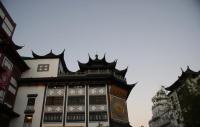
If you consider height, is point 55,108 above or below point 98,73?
below

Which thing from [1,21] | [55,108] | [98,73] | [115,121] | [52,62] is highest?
[1,21]

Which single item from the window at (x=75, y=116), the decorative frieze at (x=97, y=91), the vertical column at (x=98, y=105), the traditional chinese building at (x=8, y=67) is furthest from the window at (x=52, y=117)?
the decorative frieze at (x=97, y=91)

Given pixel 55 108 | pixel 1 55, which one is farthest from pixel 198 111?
pixel 1 55

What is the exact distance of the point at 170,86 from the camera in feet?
116

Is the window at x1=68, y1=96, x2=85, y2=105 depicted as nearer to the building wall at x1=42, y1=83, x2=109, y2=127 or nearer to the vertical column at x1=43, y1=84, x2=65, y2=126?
the building wall at x1=42, y1=83, x2=109, y2=127

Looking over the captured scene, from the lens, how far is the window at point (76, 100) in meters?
24.3

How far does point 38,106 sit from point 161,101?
51073 mm

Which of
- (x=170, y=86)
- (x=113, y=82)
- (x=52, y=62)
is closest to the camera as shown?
(x=113, y=82)

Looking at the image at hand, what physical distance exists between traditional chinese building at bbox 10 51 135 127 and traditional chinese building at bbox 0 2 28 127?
1.02 metres

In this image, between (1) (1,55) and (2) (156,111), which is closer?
(1) (1,55)

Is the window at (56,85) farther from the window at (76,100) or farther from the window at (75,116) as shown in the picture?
the window at (75,116)

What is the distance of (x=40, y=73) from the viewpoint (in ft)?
89.9

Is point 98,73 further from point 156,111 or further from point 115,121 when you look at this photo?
point 156,111

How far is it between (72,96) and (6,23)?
40.6ft
